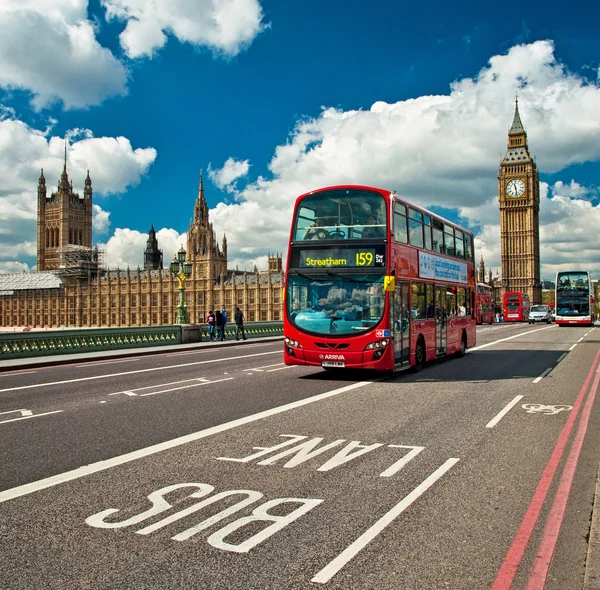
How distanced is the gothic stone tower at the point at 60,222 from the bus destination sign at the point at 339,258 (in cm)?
16816

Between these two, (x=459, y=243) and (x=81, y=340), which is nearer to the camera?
(x=459, y=243)

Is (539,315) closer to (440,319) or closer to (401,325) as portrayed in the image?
(440,319)

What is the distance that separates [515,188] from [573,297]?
332 feet

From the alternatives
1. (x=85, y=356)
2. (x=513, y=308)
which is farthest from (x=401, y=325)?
(x=513, y=308)

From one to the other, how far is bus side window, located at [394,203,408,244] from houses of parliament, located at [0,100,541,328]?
110848 millimetres

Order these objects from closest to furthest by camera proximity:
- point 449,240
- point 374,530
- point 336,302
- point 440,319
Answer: point 374,530 < point 336,302 < point 440,319 < point 449,240

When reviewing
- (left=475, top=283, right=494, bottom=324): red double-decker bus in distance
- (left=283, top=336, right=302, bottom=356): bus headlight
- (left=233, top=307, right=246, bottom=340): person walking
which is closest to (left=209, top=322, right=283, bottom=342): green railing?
(left=233, top=307, right=246, bottom=340): person walking

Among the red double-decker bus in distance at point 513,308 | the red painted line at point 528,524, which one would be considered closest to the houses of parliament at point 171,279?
the red double-decker bus in distance at point 513,308

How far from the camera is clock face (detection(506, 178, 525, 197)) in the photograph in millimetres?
144125

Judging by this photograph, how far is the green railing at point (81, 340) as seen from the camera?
22344 mm

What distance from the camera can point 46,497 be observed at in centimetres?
584

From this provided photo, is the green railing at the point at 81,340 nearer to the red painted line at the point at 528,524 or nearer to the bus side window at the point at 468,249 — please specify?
the bus side window at the point at 468,249

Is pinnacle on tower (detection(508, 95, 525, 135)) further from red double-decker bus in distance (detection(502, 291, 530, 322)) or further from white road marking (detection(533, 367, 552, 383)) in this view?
white road marking (detection(533, 367, 552, 383))

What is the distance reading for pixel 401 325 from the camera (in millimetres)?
15375
